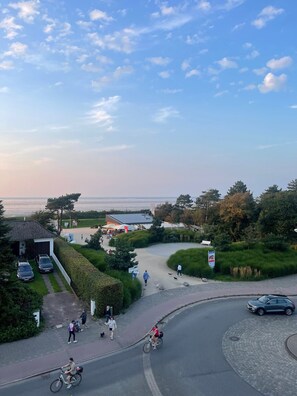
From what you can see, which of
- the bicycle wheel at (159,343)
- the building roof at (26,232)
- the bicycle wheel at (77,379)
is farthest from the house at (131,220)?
the bicycle wheel at (77,379)

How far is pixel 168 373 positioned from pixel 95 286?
838 cm

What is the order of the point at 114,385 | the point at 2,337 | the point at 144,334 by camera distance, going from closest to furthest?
the point at 114,385 < the point at 2,337 < the point at 144,334

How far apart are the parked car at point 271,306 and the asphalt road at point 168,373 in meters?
3.92

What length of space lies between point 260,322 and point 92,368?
11327 mm

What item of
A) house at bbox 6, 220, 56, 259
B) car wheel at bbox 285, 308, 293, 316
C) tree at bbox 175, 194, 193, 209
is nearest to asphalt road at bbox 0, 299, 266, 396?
car wheel at bbox 285, 308, 293, 316

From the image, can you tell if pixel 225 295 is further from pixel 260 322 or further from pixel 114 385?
pixel 114 385

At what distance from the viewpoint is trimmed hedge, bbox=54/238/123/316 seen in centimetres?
2089

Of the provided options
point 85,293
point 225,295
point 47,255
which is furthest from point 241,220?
point 85,293

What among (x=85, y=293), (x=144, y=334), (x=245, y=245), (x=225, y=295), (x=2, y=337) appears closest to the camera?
(x=2, y=337)

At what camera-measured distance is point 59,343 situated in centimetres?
1725

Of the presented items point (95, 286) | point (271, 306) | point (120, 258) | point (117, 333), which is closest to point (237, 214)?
point (120, 258)

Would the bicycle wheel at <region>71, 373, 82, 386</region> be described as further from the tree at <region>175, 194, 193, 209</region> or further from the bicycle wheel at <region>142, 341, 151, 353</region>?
the tree at <region>175, 194, 193, 209</region>

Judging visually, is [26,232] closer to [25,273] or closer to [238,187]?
[25,273]

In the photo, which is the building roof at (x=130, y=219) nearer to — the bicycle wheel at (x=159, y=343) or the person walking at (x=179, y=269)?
the person walking at (x=179, y=269)
